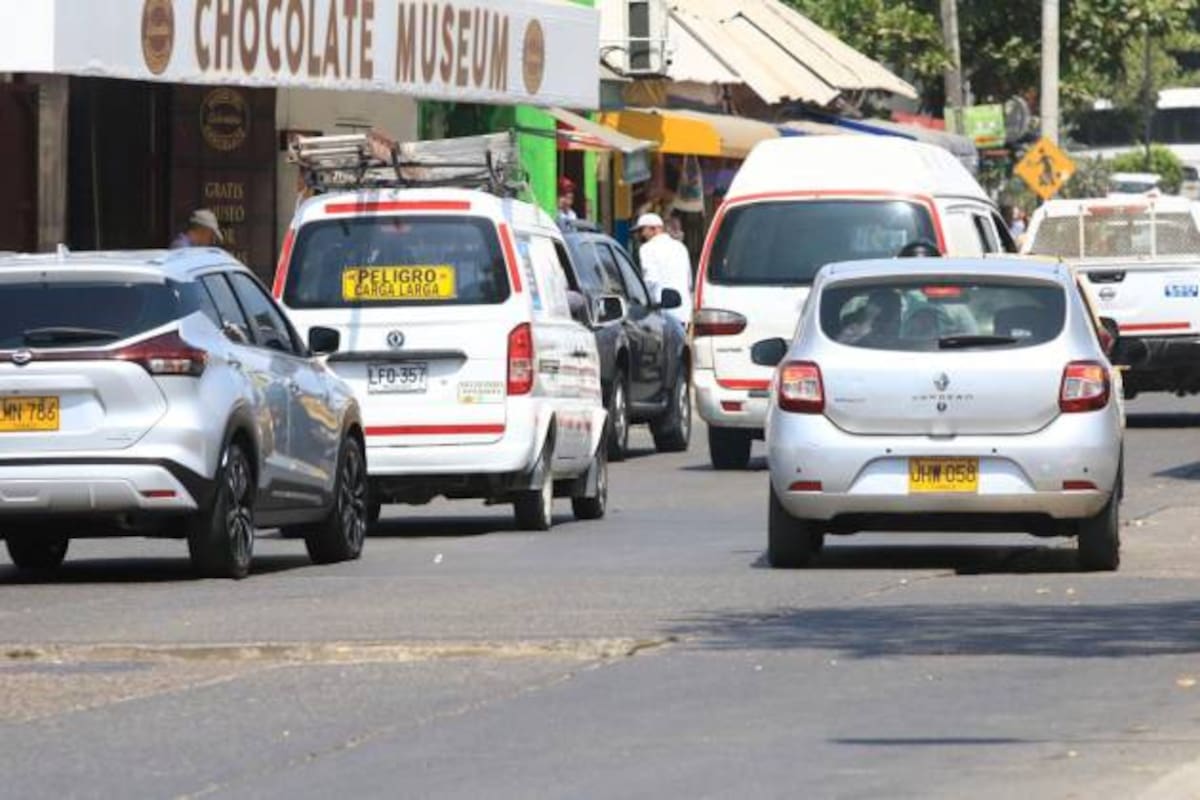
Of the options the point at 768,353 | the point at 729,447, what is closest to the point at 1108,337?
the point at 768,353

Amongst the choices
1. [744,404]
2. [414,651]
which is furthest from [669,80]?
[414,651]

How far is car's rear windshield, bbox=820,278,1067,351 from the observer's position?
17.4 meters

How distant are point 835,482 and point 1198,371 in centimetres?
1598

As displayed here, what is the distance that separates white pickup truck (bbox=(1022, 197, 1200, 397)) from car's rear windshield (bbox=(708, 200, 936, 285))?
5.04 m

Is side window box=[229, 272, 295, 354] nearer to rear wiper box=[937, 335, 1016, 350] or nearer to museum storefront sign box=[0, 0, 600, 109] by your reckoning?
rear wiper box=[937, 335, 1016, 350]

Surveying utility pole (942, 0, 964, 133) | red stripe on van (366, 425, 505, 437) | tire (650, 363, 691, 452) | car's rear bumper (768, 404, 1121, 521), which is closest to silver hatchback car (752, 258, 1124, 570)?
car's rear bumper (768, 404, 1121, 521)

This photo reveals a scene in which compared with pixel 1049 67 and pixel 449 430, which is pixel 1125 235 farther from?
pixel 1049 67

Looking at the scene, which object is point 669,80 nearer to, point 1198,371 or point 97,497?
point 1198,371

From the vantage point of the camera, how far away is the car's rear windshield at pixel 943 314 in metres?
17.4

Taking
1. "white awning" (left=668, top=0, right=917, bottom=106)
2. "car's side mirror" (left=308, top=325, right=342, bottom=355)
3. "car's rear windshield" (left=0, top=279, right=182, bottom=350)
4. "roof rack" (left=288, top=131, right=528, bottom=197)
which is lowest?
"car's side mirror" (left=308, top=325, right=342, bottom=355)

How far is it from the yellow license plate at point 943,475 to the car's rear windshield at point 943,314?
59cm

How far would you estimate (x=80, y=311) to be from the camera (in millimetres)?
16781

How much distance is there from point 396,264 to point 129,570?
9.66ft

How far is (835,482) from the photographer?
55.9 feet
